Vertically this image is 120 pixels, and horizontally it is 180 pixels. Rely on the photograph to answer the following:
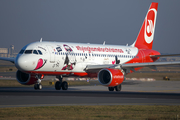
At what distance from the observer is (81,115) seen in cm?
1639

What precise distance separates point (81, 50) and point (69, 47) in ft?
5.60

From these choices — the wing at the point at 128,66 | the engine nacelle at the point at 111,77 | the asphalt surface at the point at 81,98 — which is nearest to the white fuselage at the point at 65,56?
the wing at the point at 128,66

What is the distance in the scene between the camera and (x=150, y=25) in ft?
156

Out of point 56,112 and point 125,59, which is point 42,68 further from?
point 56,112

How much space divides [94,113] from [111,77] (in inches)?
649

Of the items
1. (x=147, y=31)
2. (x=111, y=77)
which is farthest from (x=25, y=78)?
(x=147, y=31)

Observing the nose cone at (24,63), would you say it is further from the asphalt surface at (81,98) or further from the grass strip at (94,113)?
the grass strip at (94,113)

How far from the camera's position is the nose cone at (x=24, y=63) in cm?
3178

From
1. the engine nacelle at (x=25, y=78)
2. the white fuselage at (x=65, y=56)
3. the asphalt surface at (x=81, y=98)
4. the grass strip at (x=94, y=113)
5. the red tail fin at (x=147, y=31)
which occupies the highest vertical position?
the red tail fin at (x=147, y=31)

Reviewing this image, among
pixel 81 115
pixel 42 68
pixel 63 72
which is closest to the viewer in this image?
pixel 81 115

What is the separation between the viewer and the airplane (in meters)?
33.2

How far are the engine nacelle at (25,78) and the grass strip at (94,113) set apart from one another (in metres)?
17.8

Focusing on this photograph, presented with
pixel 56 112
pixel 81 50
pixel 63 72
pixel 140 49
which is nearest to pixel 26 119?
pixel 56 112

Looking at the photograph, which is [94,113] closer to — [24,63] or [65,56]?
[24,63]
